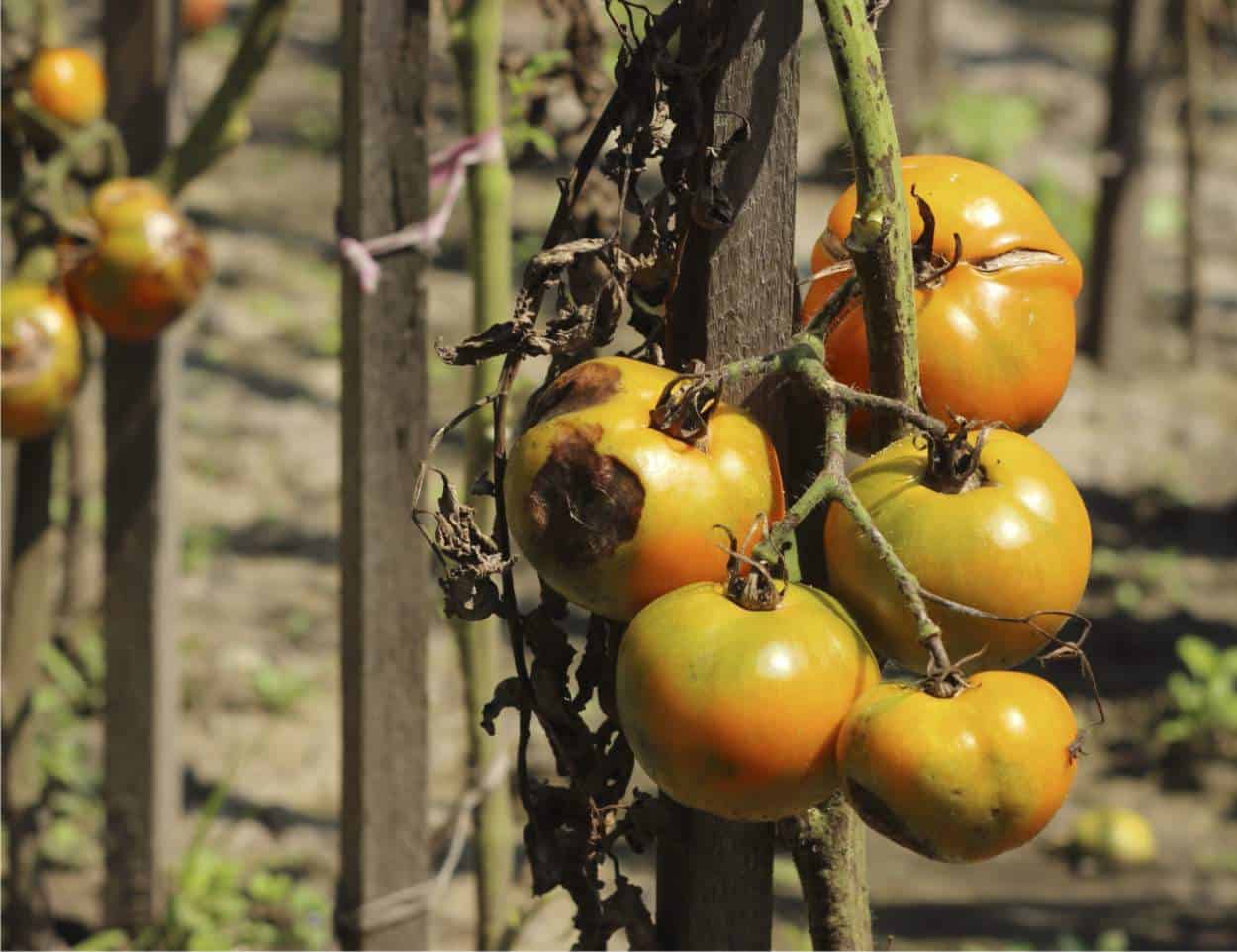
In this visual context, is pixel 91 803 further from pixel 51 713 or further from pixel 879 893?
pixel 879 893

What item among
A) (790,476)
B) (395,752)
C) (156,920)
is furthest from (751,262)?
(156,920)

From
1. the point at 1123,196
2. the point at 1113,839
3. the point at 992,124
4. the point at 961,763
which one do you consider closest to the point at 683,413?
the point at 961,763

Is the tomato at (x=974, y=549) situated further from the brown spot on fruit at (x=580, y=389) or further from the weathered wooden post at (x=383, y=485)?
the weathered wooden post at (x=383, y=485)

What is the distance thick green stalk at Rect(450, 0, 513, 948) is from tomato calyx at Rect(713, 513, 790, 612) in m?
1.19

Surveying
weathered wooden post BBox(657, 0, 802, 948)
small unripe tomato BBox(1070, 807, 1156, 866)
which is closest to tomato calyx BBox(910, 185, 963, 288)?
weathered wooden post BBox(657, 0, 802, 948)

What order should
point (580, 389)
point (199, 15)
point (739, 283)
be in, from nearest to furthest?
point (580, 389), point (739, 283), point (199, 15)

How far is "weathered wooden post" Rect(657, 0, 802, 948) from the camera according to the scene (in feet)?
3.84

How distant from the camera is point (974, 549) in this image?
3.33 ft

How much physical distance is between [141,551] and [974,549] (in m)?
2.16

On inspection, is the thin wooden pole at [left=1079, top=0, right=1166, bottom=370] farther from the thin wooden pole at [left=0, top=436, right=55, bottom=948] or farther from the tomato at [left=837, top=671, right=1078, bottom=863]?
the tomato at [left=837, top=671, right=1078, bottom=863]

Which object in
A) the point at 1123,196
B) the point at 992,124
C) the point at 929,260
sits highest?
the point at 992,124

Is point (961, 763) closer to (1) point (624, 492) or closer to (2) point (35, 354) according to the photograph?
(1) point (624, 492)

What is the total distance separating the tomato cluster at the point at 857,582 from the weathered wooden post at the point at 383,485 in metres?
1.02

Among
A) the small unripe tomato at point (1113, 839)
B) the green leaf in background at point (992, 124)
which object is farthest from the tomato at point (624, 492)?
the green leaf in background at point (992, 124)
